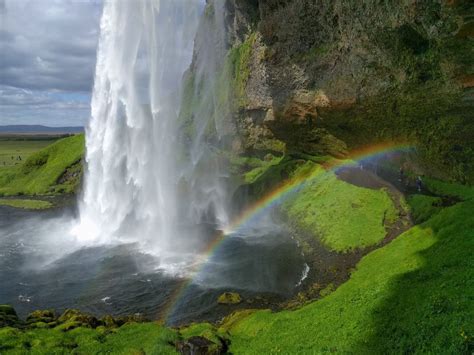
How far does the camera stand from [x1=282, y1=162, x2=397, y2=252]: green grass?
33156 mm

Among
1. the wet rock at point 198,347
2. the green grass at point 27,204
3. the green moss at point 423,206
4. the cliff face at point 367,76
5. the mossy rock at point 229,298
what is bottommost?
the green grass at point 27,204

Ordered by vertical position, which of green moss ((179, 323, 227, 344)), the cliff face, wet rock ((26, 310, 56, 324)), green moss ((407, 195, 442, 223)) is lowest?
wet rock ((26, 310, 56, 324))

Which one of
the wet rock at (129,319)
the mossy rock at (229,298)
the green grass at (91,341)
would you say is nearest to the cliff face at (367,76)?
the mossy rock at (229,298)

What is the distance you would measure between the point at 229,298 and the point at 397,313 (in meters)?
11.9

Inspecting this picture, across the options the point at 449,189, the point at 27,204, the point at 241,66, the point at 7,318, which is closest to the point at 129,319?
the point at 7,318

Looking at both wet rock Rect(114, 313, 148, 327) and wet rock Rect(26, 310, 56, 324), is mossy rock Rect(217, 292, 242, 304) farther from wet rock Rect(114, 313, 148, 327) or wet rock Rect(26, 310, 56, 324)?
wet rock Rect(26, 310, 56, 324)

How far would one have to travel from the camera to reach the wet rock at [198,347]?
16.8 m

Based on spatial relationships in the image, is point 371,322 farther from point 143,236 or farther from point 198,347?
point 143,236

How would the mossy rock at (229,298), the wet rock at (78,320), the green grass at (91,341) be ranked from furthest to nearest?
the mossy rock at (229,298) → the wet rock at (78,320) → the green grass at (91,341)

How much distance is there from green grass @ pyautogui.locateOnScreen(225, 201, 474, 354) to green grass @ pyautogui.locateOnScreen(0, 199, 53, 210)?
184 feet

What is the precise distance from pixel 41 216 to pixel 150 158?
23.8 metres

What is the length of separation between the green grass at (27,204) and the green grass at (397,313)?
184 feet

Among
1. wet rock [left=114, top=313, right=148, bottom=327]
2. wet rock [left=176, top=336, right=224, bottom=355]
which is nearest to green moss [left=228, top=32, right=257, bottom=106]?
wet rock [left=114, top=313, right=148, bottom=327]

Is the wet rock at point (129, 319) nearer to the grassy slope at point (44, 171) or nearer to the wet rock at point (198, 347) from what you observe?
the wet rock at point (198, 347)
